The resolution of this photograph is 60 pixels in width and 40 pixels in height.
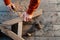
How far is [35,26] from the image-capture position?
2.05 meters

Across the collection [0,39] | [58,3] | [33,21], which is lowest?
[0,39]

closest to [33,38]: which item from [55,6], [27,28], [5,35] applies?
[27,28]

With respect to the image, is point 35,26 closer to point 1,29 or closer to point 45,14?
point 45,14

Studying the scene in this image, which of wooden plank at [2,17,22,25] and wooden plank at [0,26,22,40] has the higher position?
wooden plank at [2,17,22,25]

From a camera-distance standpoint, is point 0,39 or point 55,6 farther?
point 55,6

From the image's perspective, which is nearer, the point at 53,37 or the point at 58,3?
the point at 53,37

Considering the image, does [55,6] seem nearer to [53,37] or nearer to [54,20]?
[54,20]

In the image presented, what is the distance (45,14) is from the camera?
2113 mm

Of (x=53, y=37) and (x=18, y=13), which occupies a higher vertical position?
(x=18, y=13)

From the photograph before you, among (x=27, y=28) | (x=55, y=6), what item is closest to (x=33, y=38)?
(x=27, y=28)

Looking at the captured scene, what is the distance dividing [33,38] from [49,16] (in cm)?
Result: 26

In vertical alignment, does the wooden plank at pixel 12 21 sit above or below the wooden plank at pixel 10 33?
above

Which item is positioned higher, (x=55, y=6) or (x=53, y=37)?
(x=55, y=6)

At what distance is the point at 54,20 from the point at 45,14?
100 mm
